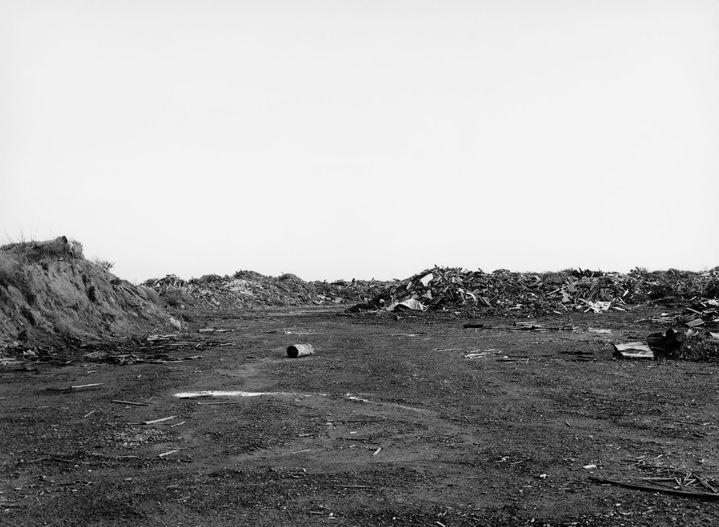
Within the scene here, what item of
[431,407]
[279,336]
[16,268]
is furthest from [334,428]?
[16,268]

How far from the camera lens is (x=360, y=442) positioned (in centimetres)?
643

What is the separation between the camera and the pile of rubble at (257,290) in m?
36.7

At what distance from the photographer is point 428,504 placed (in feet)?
15.2

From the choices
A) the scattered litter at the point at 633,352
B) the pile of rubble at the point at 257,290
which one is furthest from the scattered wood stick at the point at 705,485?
the pile of rubble at the point at 257,290

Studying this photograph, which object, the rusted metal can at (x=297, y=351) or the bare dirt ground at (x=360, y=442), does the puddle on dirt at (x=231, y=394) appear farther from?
the rusted metal can at (x=297, y=351)

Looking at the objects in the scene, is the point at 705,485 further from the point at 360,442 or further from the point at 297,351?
the point at 297,351

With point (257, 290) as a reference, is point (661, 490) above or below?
below

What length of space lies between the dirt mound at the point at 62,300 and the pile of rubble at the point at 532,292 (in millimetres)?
12221

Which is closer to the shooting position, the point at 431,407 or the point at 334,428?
the point at 334,428

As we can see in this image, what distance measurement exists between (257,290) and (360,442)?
120 feet

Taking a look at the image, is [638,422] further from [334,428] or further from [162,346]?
[162,346]

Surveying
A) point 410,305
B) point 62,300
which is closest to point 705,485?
point 62,300

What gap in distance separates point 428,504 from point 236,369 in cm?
775

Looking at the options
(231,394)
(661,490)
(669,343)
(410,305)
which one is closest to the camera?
(661,490)
